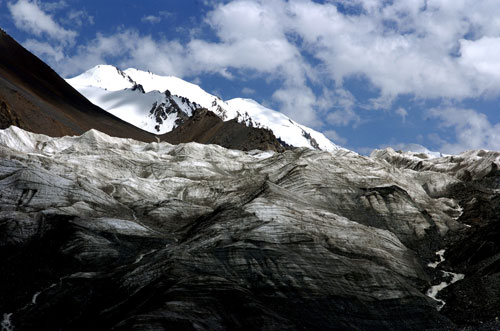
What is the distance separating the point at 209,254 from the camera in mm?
45594

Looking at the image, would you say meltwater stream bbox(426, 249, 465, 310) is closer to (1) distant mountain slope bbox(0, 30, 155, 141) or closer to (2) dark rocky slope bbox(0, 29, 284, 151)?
(2) dark rocky slope bbox(0, 29, 284, 151)

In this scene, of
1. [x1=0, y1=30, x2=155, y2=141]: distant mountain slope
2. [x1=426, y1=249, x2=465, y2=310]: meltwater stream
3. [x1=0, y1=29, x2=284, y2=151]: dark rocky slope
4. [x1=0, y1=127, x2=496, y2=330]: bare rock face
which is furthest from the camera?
[x1=0, y1=29, x2=284, y2=151]: dark rocky slope

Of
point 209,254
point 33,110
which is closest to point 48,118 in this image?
point 33,110

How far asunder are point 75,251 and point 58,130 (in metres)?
117

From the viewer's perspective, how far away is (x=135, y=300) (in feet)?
127

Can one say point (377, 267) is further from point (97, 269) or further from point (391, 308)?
point (97, 269)

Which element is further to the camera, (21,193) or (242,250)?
(21,193)

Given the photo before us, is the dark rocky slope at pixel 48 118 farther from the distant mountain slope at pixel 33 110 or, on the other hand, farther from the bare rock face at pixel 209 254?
the bare rock face at pixel 209 254

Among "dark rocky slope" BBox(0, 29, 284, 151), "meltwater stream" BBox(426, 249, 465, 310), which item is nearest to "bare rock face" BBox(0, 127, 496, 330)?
"meltwater stream" BBox(426, 249, 465, 310)

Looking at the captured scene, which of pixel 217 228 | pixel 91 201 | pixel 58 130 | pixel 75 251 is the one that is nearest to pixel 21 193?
pixel 91 201

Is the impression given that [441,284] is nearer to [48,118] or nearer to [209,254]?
[209,254]

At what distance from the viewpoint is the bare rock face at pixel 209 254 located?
3926 centimetres

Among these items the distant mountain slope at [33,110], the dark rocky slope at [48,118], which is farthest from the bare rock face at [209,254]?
the dark rocky slope at [48,118]

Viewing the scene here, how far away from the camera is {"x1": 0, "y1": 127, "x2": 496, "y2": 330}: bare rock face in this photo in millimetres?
39259
